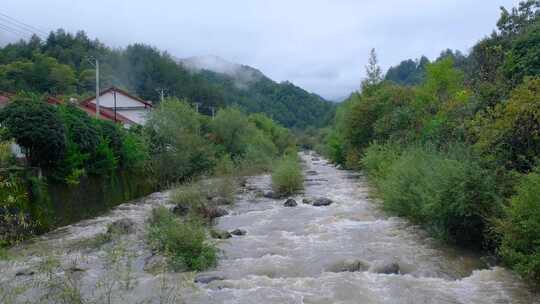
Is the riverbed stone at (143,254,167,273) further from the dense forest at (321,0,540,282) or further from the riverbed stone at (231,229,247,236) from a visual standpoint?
the dense forest at (321,0,540,282)

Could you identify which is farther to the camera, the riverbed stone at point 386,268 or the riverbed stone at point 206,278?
the riverbed stone at point 386,268

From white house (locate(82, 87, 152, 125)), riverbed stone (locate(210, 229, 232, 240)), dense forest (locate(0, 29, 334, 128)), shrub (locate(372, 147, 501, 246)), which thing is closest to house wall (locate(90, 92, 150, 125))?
white house (locate(82, 87, 152, 125))

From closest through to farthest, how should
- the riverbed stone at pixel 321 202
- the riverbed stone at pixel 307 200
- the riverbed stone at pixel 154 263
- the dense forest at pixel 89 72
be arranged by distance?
the riverbed stone at pixel 154 263, the riverbed stone at pixel 321 202, the riverbed stone at pixel 307 200, the dense forest at pixel 89 72

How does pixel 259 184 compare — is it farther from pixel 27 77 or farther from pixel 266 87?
pixel 266 87

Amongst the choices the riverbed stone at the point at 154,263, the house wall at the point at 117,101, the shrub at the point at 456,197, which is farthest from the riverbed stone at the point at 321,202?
the house wall at the point at 117,101

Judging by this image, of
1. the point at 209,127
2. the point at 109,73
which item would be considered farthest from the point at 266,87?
the point at 209,127

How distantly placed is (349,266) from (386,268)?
2.97 ft

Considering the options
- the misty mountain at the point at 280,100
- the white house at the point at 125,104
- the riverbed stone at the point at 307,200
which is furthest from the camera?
the misty mountain at the point at 280,100

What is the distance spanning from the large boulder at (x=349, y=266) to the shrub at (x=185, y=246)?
10.3 ft

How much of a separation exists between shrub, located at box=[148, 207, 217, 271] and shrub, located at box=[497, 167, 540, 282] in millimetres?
7069

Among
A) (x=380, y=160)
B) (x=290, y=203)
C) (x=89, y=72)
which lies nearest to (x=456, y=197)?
(x=290, y=203)

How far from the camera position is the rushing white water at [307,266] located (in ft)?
33.6

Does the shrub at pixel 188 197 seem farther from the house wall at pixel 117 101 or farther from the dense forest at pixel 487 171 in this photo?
the house wall at pixel 117 101

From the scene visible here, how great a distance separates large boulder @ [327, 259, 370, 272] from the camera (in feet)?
40.0
